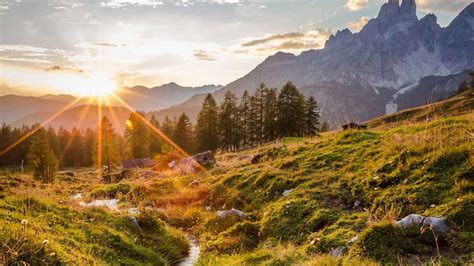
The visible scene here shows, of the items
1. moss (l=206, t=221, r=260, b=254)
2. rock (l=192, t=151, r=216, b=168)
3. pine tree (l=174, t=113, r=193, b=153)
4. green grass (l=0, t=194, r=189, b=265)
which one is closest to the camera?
green grass (l=0, t=194, r=189, b=265)

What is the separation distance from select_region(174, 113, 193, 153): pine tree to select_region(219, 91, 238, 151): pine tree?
27.0ft

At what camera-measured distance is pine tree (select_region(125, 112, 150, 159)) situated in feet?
285

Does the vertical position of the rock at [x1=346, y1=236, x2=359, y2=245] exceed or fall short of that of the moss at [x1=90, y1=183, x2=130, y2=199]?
it exceeds it

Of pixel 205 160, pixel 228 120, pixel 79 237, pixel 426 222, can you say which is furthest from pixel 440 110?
pixel 79 237

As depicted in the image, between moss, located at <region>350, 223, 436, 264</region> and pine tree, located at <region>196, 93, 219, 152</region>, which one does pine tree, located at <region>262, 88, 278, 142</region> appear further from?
moss, located at <region>350, 223, 436, 264</region>

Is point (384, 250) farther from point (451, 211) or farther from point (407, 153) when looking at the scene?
point (407, 153)

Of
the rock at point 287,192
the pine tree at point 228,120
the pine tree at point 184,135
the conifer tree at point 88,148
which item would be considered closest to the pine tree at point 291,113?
the pine tree at point 228,120

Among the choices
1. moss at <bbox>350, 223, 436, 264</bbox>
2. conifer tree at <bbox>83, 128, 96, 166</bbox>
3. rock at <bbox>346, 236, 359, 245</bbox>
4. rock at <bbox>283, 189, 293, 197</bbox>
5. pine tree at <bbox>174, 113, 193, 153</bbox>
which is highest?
moss at <bbox>350, 223, 436, 264</bbox>

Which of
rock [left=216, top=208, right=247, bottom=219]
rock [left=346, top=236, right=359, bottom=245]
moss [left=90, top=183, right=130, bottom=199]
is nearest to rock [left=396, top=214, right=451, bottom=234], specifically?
rock [left=346, top=236, right=359, bottom=245]

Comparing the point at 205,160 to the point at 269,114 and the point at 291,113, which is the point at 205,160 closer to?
the point at 291,113

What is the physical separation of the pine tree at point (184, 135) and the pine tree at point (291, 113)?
23727 mm

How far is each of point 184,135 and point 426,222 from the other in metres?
78.1

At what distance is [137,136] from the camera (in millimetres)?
87375

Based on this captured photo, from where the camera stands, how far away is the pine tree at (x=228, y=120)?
8294 cm
